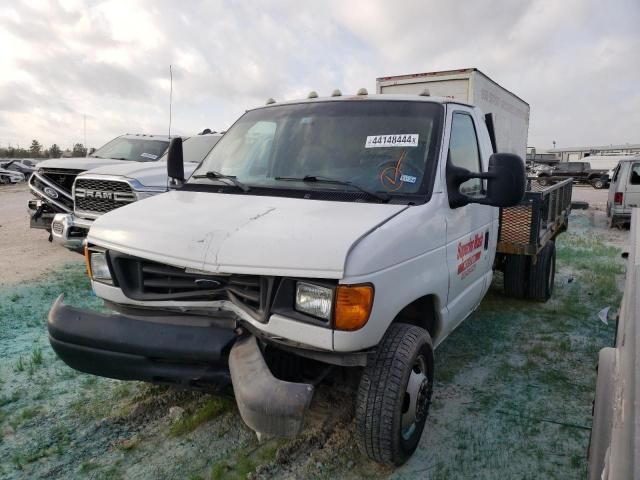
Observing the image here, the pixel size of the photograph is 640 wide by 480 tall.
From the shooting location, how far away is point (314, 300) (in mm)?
2453

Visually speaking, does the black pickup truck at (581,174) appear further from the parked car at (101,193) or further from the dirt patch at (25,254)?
the parked car at (101,193)

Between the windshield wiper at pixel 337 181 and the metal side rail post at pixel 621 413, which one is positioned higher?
the windshield wiper at pixel 337 181

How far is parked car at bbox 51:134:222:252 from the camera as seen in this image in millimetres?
6699

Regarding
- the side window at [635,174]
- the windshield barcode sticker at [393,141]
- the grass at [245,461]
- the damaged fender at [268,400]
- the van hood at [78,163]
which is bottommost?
the grass at [245,461]

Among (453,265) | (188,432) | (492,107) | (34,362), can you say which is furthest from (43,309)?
(492,107)

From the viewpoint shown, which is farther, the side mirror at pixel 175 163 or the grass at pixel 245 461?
the side mirror at pixel 175 163

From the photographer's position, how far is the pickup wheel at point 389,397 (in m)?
2.67

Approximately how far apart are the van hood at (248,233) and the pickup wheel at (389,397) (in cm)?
64

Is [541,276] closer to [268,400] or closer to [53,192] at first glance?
[268,400]

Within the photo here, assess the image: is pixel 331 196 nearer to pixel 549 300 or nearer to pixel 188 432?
pixel 188 432

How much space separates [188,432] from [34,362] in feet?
5.62

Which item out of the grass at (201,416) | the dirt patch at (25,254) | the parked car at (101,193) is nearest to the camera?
the grass at (201,416)

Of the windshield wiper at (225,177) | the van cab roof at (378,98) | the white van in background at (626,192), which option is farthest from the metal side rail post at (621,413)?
the white van in background at (626,192)

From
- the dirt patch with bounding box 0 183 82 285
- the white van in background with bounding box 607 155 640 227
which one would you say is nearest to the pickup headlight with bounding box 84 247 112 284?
the dirt patch with bounding box 0 183 82 285
